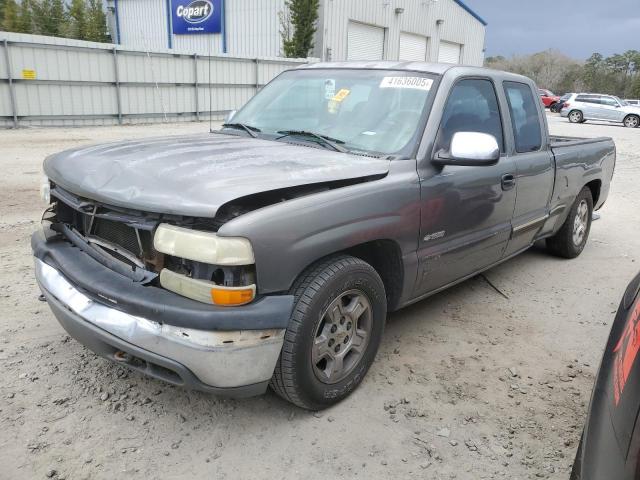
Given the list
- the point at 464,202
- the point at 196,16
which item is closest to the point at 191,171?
the point at 464,202

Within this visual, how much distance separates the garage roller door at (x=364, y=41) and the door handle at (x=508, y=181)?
2531 cm

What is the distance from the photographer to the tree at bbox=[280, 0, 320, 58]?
81.3 feet

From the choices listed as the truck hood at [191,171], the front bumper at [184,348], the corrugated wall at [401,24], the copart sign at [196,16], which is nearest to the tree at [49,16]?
the copart sign at [196,16]

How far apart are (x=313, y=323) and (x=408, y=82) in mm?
1832

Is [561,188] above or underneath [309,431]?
above

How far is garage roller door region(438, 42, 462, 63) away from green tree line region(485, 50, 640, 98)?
27.9 m

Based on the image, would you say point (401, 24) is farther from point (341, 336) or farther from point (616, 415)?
point (616, 415)

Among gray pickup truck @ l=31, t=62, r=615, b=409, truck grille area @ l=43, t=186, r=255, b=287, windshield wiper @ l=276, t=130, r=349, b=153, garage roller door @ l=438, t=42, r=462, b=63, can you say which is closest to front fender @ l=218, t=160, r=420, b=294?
gray pickup truck @ l=31, t=62, r=615, b=409

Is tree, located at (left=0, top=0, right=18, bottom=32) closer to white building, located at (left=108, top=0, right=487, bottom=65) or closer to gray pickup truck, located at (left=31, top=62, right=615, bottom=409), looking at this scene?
white building, located at (left=108, top=0, right=487, bottom=65)

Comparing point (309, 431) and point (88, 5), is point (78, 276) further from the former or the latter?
point (88, 5)

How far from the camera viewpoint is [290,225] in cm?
244

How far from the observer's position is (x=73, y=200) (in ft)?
9.42

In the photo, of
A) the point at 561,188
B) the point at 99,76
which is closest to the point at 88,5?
the point at 99,76

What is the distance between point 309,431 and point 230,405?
1.54ft
